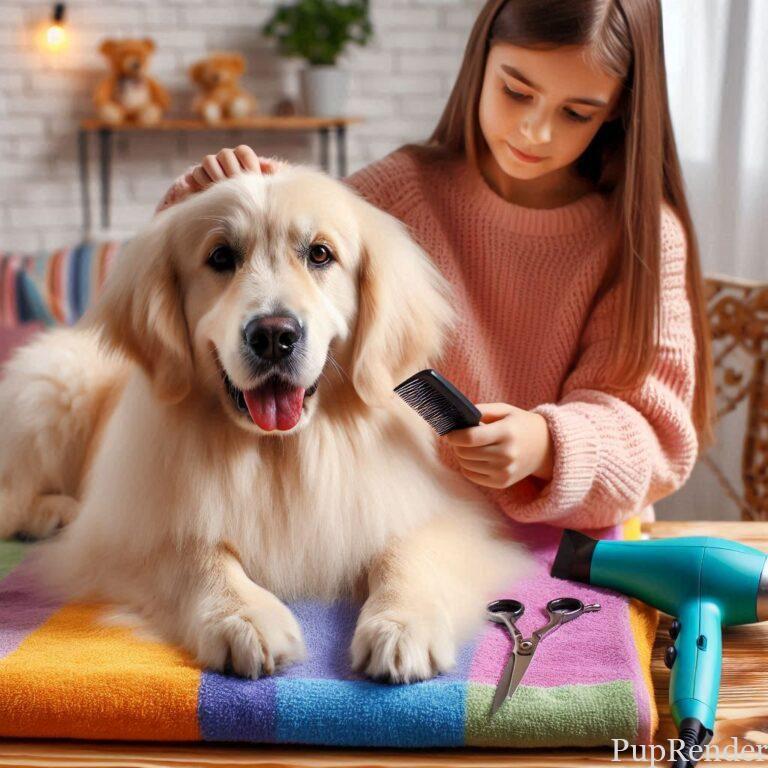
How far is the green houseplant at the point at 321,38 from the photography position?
12.5 ft

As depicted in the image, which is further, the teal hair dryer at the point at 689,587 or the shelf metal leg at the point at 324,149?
the shelf metal leg at the point at 324,149

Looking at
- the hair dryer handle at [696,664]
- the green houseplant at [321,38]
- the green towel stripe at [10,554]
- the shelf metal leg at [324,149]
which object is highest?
the green houseplant at [321,38]

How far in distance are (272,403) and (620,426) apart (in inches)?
21.0

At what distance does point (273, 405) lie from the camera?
3.63ft

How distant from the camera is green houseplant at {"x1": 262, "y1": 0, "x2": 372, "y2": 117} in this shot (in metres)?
3.80

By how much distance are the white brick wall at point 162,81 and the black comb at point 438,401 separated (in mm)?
3151

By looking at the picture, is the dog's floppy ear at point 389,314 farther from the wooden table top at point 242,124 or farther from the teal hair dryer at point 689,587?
the wooden table top at point 242,124

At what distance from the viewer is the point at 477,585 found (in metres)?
1.14

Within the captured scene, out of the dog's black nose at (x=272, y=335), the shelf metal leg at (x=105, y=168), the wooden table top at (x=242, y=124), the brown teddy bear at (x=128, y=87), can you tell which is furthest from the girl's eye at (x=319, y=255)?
the shelf metal leg at (x=105, y=168)

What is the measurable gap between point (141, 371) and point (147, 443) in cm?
10

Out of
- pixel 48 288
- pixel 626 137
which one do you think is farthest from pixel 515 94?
pixel 48 288

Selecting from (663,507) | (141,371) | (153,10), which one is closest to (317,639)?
(141,371)

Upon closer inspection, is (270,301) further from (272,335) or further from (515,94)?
(515,94)

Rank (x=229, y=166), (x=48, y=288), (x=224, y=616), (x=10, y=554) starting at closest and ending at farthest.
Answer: (x=224, y=616) → (x=229, y=166) → (x=10, y=554) → (x=48, y=288)
